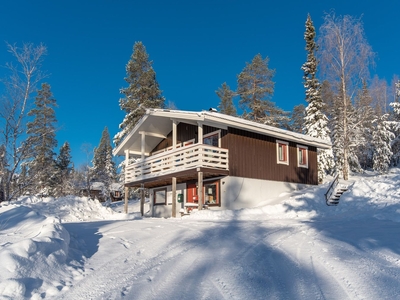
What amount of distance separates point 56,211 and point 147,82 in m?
16.9

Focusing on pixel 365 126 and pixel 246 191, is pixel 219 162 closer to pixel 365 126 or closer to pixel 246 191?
pixel 246 191

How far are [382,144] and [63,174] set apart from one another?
34.2 m

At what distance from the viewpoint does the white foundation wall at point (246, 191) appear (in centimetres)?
1681

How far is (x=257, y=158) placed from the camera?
18.3 metres

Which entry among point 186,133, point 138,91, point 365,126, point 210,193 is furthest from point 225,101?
point 210,193

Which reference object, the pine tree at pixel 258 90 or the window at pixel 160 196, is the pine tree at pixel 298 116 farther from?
the window at pixel 160 196

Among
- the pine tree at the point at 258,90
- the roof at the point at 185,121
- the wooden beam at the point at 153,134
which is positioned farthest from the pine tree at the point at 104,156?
the wooden beam at the point at 153,134

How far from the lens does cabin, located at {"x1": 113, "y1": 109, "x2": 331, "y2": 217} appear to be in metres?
16.6

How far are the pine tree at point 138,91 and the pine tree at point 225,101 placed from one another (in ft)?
36.1

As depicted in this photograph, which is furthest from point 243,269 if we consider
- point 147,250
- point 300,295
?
point 147,250

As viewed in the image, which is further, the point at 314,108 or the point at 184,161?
the point at 314,108

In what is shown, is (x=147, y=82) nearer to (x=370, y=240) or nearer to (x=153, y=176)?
(x=153, y=176)

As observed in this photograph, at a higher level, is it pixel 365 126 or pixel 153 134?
pixel 365 126

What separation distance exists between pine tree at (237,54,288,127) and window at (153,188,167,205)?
14.7m
